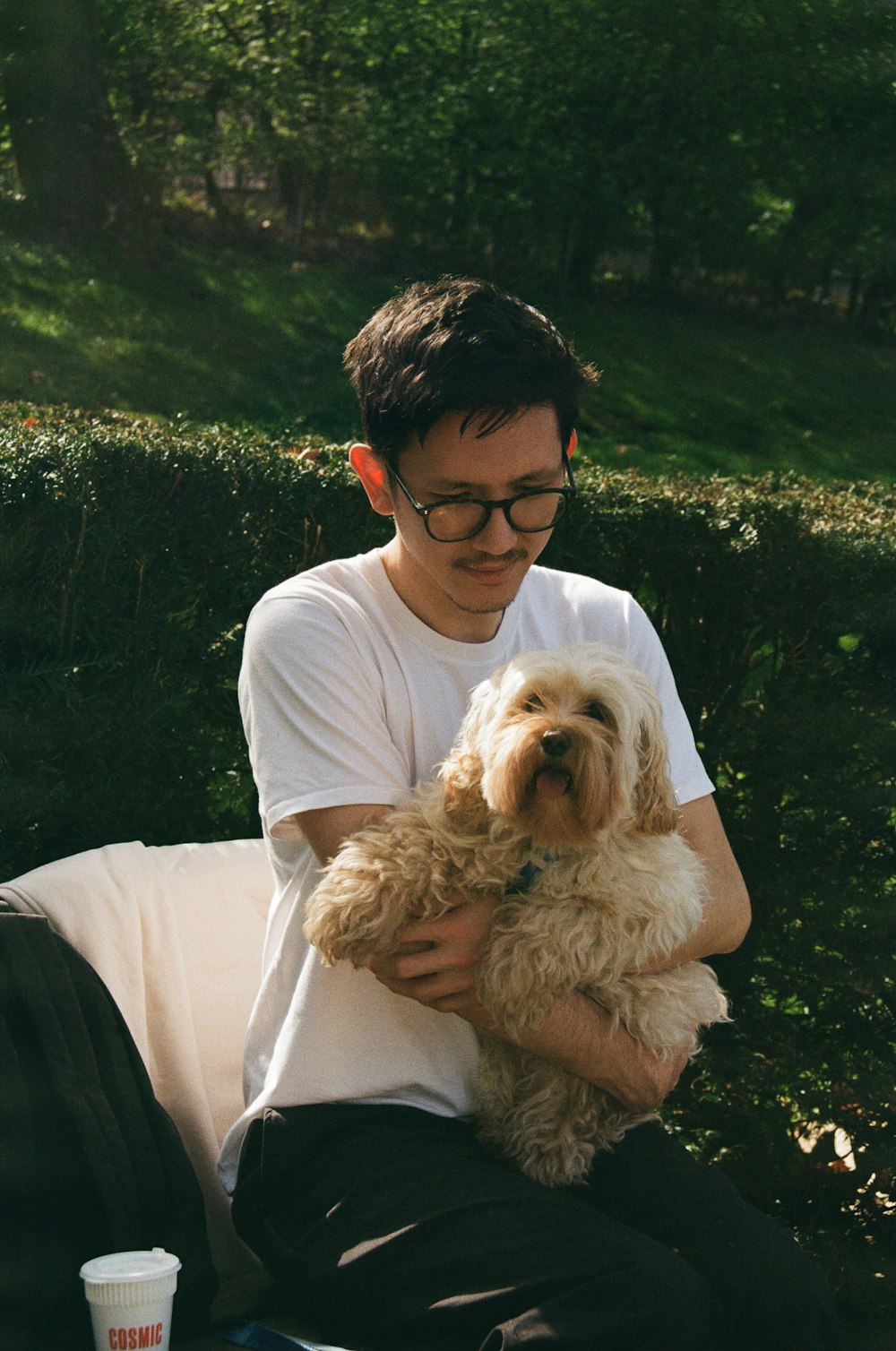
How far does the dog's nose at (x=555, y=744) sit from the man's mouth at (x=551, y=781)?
4 cm

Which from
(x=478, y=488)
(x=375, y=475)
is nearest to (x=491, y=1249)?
(x=478, y=488)

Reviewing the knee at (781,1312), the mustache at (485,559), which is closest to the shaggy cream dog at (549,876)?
the mustache at (485,559)

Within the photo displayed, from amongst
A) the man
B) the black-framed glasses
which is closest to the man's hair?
the man

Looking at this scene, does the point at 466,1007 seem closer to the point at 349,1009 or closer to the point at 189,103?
the point at 349,1009

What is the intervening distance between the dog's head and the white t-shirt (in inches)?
6.2

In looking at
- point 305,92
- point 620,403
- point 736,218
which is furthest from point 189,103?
point 736,218

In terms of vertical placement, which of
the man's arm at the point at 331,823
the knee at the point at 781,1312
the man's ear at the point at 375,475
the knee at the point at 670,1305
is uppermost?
the man's ear at the point at 375,475

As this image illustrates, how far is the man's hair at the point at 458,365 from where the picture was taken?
245 centimetres

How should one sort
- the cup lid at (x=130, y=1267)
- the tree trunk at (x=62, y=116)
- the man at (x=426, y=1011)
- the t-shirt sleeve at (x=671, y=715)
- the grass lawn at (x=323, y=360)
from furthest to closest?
the grass lawn at (x=323, y=360), the tree trunk at (x=62, y=116), the t-shirt sleeve at (x=671, y=715), the man at (x=426, y=1011), the cup lid at (x=130, y=1267)

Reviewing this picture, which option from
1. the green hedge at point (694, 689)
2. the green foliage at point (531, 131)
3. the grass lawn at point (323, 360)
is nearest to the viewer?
the green hedge at point (694, 689)

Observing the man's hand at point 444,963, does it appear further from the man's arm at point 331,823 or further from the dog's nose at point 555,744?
the dog's nose at point 555,744

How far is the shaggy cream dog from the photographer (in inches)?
92.9

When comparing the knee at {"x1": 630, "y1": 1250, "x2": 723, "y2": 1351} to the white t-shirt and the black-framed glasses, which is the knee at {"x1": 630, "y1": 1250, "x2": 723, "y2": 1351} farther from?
the black-framed glasses

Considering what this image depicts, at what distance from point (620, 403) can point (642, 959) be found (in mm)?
10585
